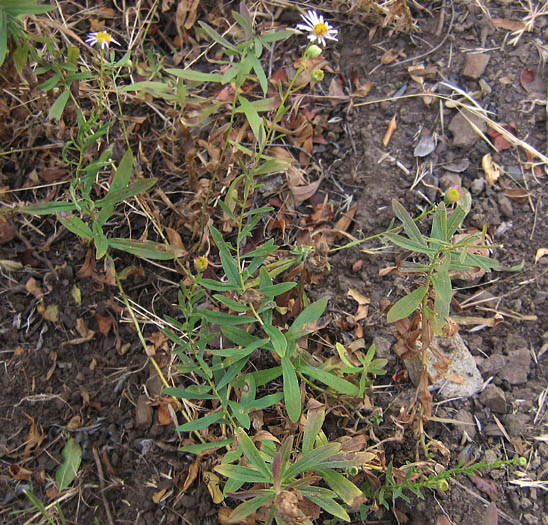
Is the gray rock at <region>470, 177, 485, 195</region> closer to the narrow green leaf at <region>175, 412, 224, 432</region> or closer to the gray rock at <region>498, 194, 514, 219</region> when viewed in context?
the gray rock at <region>498, 194, 514, 219</region>

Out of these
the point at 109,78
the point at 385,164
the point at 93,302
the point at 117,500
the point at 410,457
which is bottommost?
the point at 117,500

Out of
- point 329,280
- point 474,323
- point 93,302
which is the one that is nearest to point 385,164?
point 329,280

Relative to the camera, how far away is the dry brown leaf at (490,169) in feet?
7.16

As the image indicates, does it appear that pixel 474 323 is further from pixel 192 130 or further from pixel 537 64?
pixel 192 130

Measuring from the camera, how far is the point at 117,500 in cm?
190

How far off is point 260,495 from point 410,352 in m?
0.71

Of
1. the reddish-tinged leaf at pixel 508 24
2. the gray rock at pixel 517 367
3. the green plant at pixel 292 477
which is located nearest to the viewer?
the green plant at pixel 292 477

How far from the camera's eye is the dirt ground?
1.85m

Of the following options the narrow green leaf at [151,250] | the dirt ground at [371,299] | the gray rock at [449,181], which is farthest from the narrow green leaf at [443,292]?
the narrow green leaf at [151,250]

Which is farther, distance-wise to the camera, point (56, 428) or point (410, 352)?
point (56, 428)

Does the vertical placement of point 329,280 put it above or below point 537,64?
below

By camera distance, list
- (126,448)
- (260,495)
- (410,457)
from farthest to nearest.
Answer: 1. (126,448)
2. (410,457)
3. (260,495)

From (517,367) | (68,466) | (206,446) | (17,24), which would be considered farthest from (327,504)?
(17,24)

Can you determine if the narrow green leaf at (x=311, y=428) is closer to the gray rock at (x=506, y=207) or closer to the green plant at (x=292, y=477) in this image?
the green plant at (x=292, y=477)
